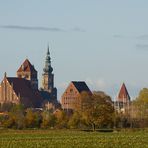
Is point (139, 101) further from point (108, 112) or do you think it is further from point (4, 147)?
point (4, 147)

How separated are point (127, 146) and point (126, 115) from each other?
111 m

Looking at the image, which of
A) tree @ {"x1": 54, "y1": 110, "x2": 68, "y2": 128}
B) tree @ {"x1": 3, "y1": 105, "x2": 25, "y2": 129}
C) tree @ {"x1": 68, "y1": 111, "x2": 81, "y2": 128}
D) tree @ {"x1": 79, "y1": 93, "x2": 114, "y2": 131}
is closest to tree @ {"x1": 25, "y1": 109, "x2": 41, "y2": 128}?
tree @ {"x1": 3, "y1": 105, "x2": 25, "y2": 129}

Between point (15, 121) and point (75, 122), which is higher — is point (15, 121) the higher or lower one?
the higher one

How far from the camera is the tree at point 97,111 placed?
135 m

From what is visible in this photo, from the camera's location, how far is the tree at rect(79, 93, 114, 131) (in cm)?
13525

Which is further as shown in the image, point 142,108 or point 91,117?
point 142,108

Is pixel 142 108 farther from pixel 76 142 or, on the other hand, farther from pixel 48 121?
pixel 76 142

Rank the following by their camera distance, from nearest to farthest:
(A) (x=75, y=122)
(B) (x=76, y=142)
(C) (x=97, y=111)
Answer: (B) (x=76, y=142) → (C) (x=97, y=111) → (A) (x=75, y=122)

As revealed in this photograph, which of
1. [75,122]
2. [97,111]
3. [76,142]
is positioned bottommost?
[76,142]

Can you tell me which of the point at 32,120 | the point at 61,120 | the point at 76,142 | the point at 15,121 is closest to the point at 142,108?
the point at 61,120

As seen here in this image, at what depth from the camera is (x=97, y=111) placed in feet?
449

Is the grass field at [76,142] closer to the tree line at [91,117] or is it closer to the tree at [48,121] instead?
the tree line at [91,117]

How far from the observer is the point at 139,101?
7111 inches

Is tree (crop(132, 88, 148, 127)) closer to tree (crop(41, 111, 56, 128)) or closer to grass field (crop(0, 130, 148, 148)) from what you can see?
tree (crop(41, 111, 56, 128))
